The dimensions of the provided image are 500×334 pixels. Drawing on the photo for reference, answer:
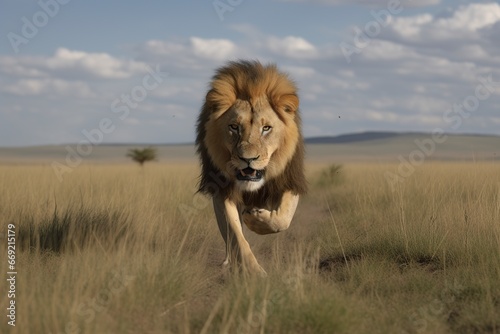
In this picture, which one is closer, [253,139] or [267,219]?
[253,139]

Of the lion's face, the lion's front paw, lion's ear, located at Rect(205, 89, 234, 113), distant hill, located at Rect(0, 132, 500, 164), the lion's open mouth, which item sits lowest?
distant hill, located at Rect(0, 132, 500, 164)

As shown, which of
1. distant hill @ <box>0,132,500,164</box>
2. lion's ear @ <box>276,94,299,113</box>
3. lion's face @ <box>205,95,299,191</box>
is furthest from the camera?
distant hill @ <box>0,132,500,164</box>

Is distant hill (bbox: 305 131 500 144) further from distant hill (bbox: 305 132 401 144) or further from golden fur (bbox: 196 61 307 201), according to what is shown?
golden fur (bbox: 196 61 307 201)

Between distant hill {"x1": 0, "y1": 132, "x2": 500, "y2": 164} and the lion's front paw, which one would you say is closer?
the lion's front paw

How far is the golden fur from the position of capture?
5.32 metres

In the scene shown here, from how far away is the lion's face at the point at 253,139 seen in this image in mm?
5125

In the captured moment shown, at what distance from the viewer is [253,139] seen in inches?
201

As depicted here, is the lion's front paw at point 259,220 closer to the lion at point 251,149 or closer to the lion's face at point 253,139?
the lion at point 251,149

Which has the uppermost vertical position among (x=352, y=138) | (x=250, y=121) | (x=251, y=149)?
(x=250, y=121)

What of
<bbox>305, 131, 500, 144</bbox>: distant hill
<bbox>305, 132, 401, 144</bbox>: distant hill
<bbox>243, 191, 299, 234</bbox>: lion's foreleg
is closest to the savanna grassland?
<bbox>243, 191, 299, 234</bbox>: lion's foreleg

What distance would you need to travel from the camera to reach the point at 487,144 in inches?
3647

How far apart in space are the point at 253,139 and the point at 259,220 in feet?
2.04

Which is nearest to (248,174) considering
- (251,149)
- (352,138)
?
(251,149)

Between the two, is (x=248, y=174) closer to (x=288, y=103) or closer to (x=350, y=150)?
(x=288, y=103)
